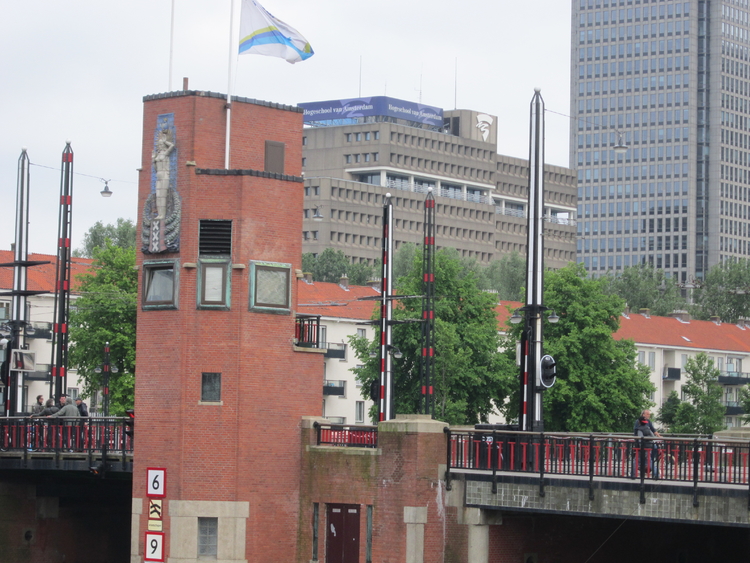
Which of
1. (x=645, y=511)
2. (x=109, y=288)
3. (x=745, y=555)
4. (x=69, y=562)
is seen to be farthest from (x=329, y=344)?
(x=645, y=511)

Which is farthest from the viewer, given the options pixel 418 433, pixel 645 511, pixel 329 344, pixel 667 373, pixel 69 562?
pixel 667 373

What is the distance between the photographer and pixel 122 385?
240ft

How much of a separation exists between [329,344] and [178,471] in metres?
65.2

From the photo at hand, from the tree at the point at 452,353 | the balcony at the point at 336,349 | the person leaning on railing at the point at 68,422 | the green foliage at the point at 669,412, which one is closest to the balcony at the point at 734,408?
the green foliage at the point at 669,412

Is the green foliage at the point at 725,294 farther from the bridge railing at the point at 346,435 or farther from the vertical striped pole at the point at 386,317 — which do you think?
the bridge railing at the point at 346,435

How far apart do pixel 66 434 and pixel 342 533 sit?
10.1 m

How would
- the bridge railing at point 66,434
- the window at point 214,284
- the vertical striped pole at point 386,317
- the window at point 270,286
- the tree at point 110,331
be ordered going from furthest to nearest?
the tree at point 110,331 → the vertical striped pole at point 386,317 → the bridge railing at point 66,434 → the window at point 270,286 → the window at point 214,284

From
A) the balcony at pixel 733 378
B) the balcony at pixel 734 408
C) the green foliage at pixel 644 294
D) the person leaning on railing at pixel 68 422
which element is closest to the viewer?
the person leaning on railing at pixel 68 422

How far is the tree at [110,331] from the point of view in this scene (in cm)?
7394

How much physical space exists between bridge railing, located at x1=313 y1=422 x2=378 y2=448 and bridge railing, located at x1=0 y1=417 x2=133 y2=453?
6.18 meters

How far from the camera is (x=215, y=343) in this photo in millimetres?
36906

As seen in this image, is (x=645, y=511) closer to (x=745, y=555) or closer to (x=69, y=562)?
(x=745, y=555)

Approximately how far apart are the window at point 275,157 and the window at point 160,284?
358 centimetres

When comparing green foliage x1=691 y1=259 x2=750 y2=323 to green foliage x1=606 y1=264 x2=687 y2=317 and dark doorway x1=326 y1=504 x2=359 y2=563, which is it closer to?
green foliage x1=606 y1=264 x2=687 y2=317
